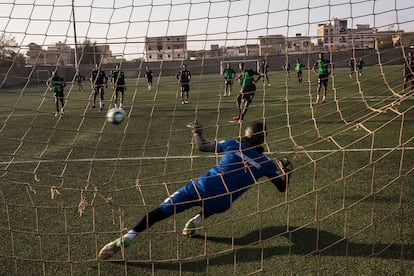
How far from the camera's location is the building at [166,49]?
455 centimetres

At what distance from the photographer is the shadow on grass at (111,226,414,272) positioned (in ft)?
11.6

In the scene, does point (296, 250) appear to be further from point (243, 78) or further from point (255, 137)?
point (243, 78)

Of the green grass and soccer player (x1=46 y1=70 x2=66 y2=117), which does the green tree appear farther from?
the green grass

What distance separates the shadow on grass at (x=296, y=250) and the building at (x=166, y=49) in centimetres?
209

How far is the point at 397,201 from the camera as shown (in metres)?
4.68

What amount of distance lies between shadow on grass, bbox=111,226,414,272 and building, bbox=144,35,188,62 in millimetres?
2090

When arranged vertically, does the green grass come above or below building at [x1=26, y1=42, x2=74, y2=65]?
below

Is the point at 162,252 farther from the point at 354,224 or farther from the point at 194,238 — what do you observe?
the point at 354,224

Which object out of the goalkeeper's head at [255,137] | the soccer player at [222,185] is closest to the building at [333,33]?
the goalkeeper's head at [255,137]

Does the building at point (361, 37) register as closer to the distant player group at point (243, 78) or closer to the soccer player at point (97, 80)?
the distant player group at point (243, 78)

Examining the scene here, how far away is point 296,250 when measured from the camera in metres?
3.72

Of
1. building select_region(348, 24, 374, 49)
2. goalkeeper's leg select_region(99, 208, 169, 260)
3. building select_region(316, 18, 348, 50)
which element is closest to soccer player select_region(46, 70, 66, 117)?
goalkeeper's leg select_region(99, 208, 169, 260)

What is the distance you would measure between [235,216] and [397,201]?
1813 millimetres

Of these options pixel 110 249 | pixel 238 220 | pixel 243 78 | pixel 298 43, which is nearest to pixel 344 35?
pixel 298 43
